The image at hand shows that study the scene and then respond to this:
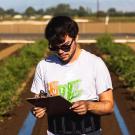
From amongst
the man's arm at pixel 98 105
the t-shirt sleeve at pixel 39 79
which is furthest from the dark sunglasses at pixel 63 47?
the man's arm at pixel 98 105

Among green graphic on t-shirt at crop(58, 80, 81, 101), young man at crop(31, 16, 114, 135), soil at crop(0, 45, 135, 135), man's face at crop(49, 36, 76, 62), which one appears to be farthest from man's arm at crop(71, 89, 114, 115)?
soil at crop(0, 45, 135, 135)

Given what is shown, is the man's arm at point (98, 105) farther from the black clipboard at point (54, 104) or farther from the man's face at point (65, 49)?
the man's face at point (65, 49)

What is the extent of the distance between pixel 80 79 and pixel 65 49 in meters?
0.28

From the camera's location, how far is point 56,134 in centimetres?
423

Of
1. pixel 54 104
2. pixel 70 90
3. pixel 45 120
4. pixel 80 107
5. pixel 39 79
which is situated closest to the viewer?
pixel 80 107

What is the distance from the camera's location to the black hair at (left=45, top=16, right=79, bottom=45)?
13.4ft

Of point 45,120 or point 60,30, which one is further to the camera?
point 45,120

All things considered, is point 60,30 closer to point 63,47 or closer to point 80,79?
point 63,47

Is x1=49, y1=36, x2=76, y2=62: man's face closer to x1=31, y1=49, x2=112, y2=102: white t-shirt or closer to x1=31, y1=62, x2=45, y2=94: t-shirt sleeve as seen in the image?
x1=31, y1=49, x2=112, y2=102: white t-shirt

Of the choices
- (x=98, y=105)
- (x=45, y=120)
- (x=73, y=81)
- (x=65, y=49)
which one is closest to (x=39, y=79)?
(x=73, y=81)

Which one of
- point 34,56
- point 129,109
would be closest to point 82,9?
point 34,56

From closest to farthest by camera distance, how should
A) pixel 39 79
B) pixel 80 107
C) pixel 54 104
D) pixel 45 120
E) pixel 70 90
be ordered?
pixel 80 107 < pixel 54 104 < pixel 70 90 < pixel 39 79 < pixel 45 120

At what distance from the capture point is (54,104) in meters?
4.04

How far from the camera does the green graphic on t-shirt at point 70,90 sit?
13.7 feet
